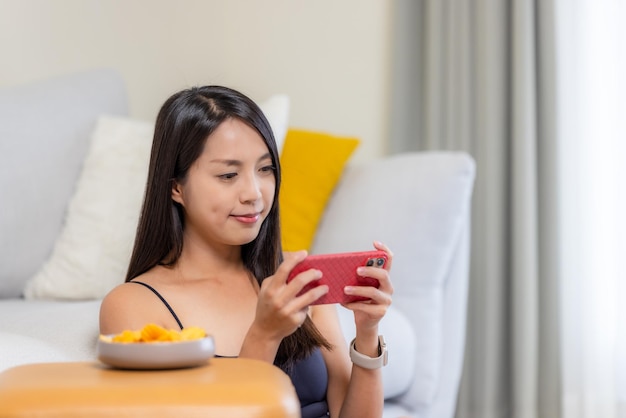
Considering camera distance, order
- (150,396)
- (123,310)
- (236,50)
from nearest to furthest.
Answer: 1. (150,396)
2. (123,310)
3. (236,50)

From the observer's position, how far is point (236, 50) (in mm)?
3301

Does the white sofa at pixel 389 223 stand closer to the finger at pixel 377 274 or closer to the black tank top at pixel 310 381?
the black tank top at pixel 310 381

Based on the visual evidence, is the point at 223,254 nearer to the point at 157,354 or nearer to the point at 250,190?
the point at 250,190

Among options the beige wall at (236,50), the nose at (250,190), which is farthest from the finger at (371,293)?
the beige wall at (236,50)

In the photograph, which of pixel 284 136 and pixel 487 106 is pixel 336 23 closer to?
pixel 487 106

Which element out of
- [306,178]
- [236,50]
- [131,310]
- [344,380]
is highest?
[236,50]

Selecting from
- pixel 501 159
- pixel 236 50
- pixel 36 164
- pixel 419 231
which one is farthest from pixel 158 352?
pixel 236 50

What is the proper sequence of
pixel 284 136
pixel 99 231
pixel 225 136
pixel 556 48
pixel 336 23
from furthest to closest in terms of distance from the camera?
pixel 336 23, pixel 556 48, pixel 284 136, pixel 99 231, pixel 225 136

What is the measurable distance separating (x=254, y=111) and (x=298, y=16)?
69.4 inches

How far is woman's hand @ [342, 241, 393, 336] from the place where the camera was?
4.09 ft

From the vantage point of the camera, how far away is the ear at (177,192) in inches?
59.0

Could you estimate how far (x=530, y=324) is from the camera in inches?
104

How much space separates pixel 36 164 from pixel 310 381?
1132mm

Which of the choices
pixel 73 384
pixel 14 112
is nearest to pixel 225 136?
pixel 73 384
